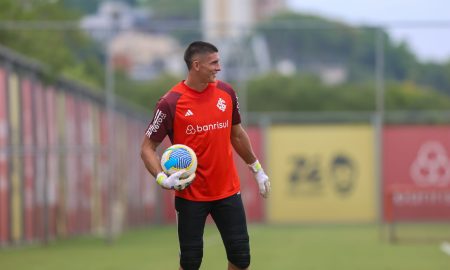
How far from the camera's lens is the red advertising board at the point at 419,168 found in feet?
94.3

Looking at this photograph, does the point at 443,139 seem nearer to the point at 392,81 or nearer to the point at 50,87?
the point at 392,81

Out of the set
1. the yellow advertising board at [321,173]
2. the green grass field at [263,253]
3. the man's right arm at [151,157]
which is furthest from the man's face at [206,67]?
the yellow advertising board at [321,173]

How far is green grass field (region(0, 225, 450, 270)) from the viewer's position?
16609mm

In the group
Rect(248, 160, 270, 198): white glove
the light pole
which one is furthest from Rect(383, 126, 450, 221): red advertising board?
Rect(248, 160, 270, 198): white glove

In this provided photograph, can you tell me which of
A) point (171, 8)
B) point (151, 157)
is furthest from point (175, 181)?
point (171, 8)

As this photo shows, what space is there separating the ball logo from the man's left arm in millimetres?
18590

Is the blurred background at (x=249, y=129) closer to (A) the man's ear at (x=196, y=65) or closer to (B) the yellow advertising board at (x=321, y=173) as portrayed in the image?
(B) the yellow advertising board at (x=321, y=173)

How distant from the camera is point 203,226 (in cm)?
1095

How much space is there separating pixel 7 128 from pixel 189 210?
1112 centimetres

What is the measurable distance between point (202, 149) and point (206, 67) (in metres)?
0.75

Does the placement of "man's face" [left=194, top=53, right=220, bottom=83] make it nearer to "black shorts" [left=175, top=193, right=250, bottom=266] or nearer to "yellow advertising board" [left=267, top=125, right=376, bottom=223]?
"black shorts" [left=175, top=193, right=250, bottom=266]

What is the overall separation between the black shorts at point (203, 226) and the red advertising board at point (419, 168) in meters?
17.6

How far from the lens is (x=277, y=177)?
31391 mm

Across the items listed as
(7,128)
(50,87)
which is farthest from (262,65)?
(7,128)
